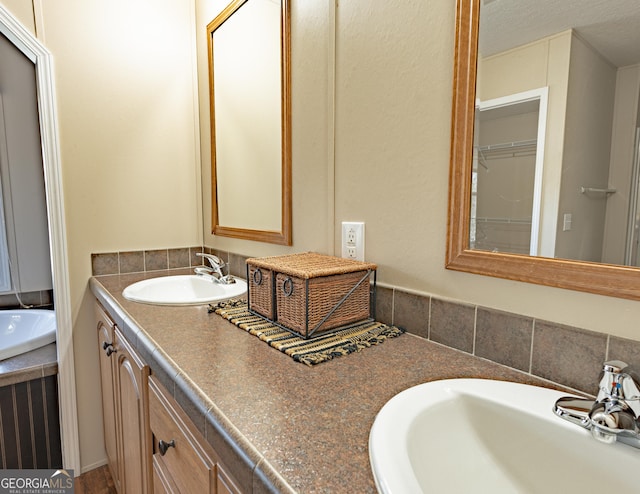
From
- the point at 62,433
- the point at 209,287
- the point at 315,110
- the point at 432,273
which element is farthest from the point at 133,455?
the point at 315,110

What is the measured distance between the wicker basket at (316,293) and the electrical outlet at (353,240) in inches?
1.8

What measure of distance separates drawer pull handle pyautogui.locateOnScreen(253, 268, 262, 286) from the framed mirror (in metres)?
0.32

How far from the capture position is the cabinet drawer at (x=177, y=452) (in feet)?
2.21

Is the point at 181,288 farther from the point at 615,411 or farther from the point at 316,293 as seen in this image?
the point at 615,411

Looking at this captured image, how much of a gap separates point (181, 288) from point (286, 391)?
1.14 m

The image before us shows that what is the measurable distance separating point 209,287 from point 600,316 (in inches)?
53.7

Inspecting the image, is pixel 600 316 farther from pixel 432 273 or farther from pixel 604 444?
pixel 432 273

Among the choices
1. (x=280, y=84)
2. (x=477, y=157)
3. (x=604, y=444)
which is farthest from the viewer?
(x=280, y=84)

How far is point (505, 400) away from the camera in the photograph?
62 cm

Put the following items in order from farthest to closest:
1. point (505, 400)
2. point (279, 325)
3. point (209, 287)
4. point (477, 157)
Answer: point (209, 287) → point (279, 325) → point (477, 157) → point (505, 400)

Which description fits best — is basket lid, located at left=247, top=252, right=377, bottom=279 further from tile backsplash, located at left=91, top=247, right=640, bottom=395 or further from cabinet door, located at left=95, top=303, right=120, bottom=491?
cabinet door, located at left=95, top=303, right=120, bottom=491

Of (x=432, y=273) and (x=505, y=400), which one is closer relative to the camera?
(x=505, y=400)

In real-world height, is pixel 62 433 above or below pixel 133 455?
below

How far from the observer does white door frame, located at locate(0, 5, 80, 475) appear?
151cm
